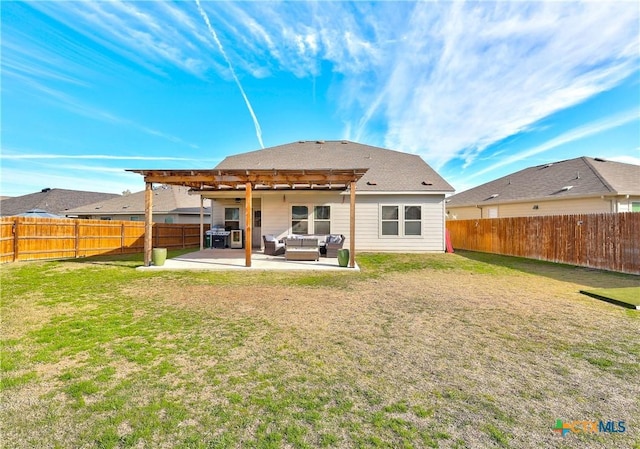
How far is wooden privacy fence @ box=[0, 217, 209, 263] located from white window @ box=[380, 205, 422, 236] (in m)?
12.0

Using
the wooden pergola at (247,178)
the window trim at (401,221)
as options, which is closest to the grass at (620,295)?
the wooden pergola at (247,178)

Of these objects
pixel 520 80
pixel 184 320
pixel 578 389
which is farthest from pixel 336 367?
pixel 520 80

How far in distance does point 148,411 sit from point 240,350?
122 centimetres

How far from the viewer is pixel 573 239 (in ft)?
33.9

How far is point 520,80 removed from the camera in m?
11.4

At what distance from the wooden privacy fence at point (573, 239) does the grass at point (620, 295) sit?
124 inches

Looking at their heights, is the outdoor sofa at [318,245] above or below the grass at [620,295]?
above

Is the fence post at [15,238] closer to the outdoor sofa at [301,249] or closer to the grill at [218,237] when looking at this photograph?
the grill at [218,237]

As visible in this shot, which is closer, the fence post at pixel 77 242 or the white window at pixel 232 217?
the fence post at pixel 77 242

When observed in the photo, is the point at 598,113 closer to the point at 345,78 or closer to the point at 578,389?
the point at 345,78

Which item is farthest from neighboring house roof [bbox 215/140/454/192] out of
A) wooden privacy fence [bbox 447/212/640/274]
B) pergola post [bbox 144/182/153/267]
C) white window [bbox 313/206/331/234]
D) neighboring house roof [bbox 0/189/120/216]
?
neighboring house roof [bbox 0/189/120/216]

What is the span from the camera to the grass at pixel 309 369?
2.01 m

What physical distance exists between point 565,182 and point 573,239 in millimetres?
6662

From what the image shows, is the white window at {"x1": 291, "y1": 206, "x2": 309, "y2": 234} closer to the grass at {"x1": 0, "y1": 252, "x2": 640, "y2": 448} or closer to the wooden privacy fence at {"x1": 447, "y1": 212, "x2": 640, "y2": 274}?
the grass at {"x1": 0, "y1": 252, "x2": 640, "y2": 448}
